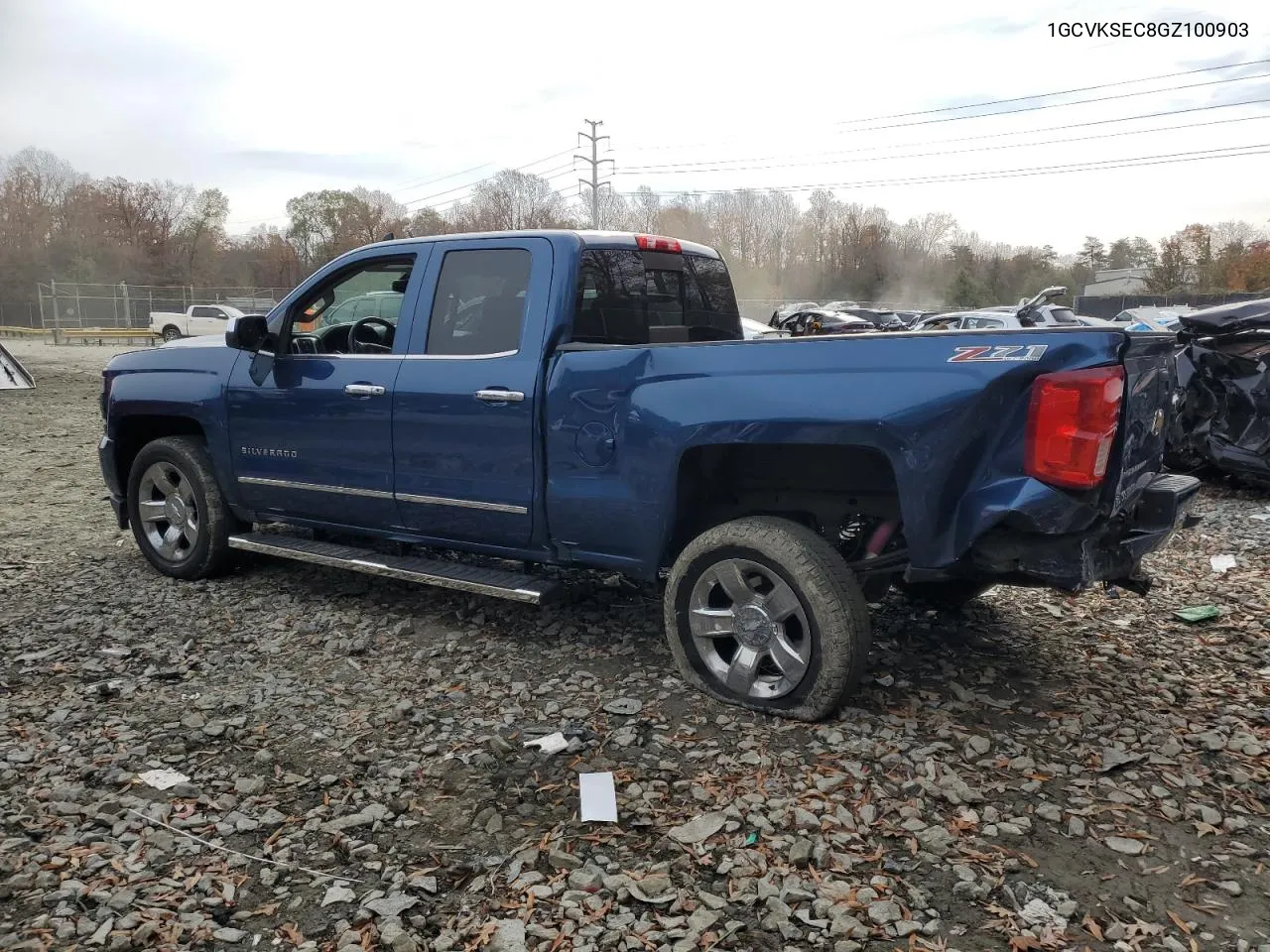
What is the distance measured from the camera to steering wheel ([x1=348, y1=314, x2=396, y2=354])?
5071mm

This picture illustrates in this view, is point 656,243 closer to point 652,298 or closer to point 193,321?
point 652,298

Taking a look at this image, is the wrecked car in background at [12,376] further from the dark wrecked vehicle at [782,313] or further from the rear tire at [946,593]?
the rear tire at [946,593]

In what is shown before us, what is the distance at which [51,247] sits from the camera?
70.0 meters

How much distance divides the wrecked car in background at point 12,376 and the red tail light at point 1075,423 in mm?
18269

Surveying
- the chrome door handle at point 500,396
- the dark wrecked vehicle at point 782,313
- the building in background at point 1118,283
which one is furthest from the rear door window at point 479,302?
the building in background at point 1118,283

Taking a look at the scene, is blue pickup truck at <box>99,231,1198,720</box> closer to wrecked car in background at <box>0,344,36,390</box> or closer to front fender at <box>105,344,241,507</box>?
front fender at <box>105,344,241,507</box>

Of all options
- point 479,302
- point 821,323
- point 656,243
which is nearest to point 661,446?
point 479,302

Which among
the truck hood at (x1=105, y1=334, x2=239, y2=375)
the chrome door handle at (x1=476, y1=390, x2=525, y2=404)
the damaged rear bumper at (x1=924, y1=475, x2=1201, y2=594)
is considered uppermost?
the truck hood at (x1=105, y1=334, x2=239, y2=375)

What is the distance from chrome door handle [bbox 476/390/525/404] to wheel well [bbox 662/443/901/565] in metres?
0.84

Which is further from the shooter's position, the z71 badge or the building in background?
the building in background

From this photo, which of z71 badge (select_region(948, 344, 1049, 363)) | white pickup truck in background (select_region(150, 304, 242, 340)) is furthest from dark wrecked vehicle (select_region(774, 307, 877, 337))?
white pickup truck in background (select_region(150, 304, 242, 340))

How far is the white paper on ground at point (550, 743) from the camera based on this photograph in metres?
3.62

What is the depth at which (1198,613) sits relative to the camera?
5.09 metres

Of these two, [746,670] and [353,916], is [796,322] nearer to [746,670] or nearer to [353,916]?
[746,670]
